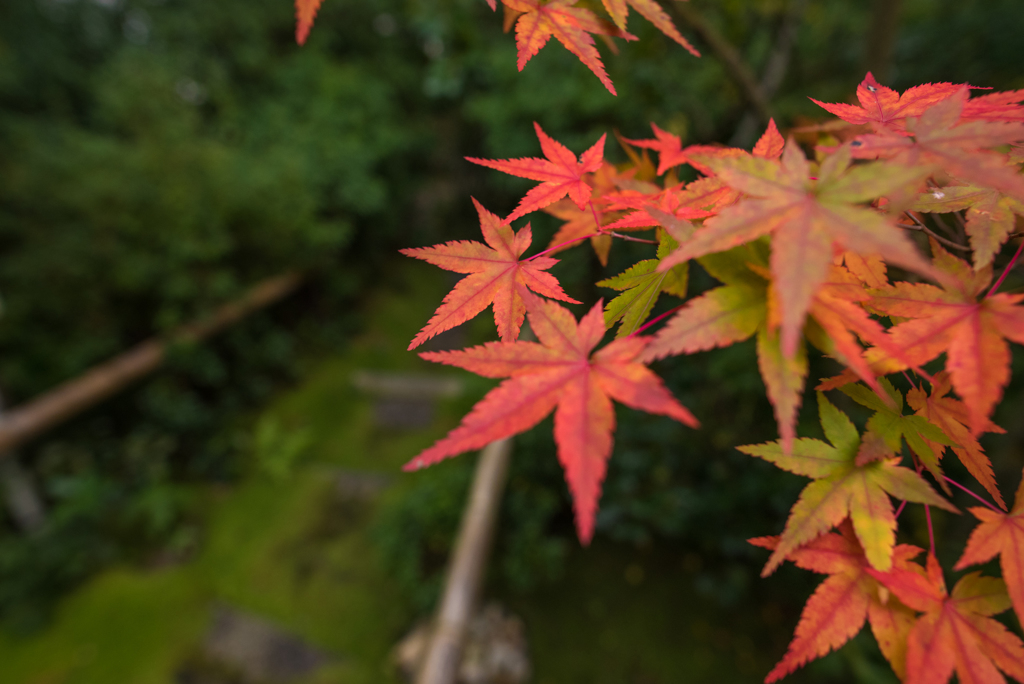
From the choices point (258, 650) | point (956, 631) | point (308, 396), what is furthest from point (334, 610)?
point (956, 631)

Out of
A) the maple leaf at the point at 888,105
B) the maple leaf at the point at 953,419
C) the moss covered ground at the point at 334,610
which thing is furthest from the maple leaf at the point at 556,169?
the moss covered ground at the point at 334,610

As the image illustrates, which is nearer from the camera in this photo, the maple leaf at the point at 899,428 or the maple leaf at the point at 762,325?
the maple leaf at the point at 762,325

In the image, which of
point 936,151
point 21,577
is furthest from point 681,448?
point 21,577

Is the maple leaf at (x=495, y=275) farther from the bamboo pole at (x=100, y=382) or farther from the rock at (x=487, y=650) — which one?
the bamboo pole at (x=100, y=382)

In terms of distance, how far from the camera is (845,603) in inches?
24.9

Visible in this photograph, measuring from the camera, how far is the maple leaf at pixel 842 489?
1.92ft

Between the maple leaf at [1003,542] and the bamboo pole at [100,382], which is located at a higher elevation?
the maple leaf at [1003,542]

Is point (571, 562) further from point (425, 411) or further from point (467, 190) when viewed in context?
point (467, 190)

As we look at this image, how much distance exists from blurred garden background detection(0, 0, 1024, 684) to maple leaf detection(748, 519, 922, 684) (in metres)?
1.34

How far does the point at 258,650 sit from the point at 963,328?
3.61m

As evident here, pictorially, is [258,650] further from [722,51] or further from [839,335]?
[722,51]

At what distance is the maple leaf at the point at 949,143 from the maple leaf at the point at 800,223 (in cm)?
7

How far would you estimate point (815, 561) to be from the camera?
646mm

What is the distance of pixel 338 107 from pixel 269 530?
5493 mm
